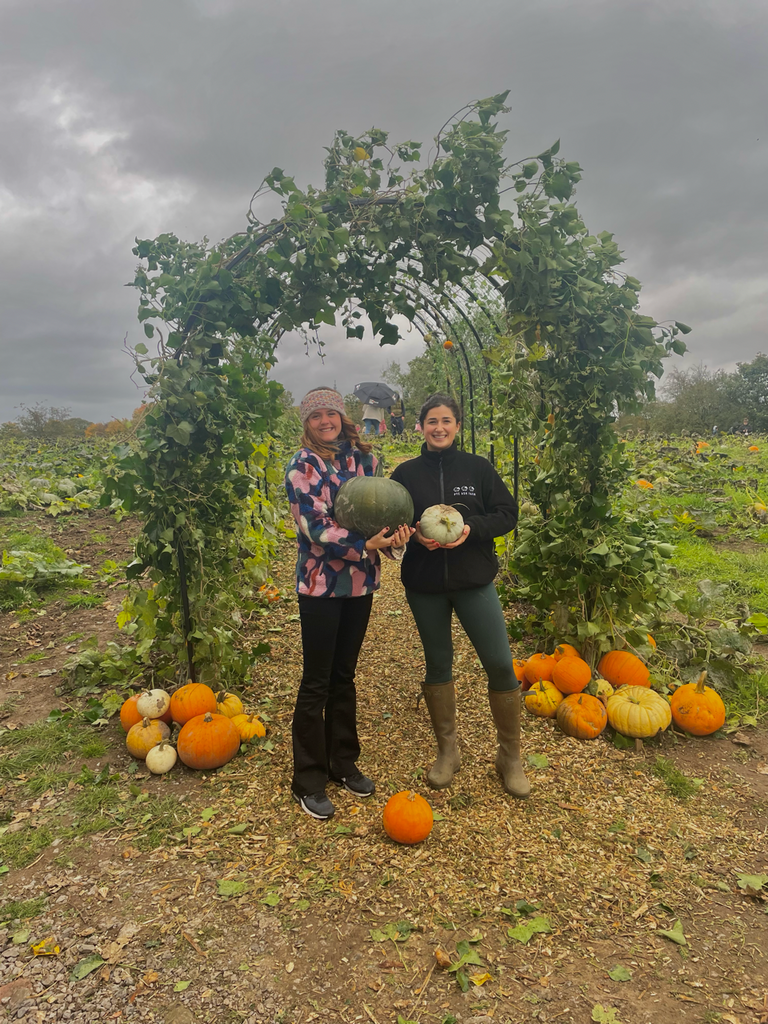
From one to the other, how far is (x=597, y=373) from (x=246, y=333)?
2472mm

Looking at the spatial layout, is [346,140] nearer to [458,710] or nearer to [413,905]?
[458,710]

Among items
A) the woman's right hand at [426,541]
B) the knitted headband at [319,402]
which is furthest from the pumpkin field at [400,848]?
the knitted headband at [319,402]

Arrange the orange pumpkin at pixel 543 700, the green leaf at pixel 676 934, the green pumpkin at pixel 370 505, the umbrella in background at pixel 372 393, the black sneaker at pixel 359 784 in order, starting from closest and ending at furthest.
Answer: the green leaf at pixel 676 934
the green pumpkin at pixel 370 505
the black sneaker at pixel 359 784
the orange pumpkin at pixel 543 700
the umbrella in background at pixel 372 393

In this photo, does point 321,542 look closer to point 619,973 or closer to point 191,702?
point 191,702

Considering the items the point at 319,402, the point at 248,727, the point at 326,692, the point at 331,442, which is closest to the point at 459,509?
the point at 331,442

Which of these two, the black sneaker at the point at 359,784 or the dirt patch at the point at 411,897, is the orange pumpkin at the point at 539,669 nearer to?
the dirt patch at the point at 411,897

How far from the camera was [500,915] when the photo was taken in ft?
8.59

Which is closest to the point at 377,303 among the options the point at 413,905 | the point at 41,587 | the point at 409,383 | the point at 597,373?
the point at 597,373

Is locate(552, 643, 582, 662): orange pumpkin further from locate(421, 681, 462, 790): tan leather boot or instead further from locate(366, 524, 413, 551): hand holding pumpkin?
locate(366, 524, 413, 551): hand holding pumpkin

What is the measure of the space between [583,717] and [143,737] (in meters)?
2.89

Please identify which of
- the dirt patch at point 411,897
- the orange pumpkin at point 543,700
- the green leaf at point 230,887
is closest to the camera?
the dirt patch at point 411,897

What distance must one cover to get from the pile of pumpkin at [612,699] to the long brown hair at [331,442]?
7.43 ft

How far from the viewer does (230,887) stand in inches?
109

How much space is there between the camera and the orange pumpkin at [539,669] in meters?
4.39
